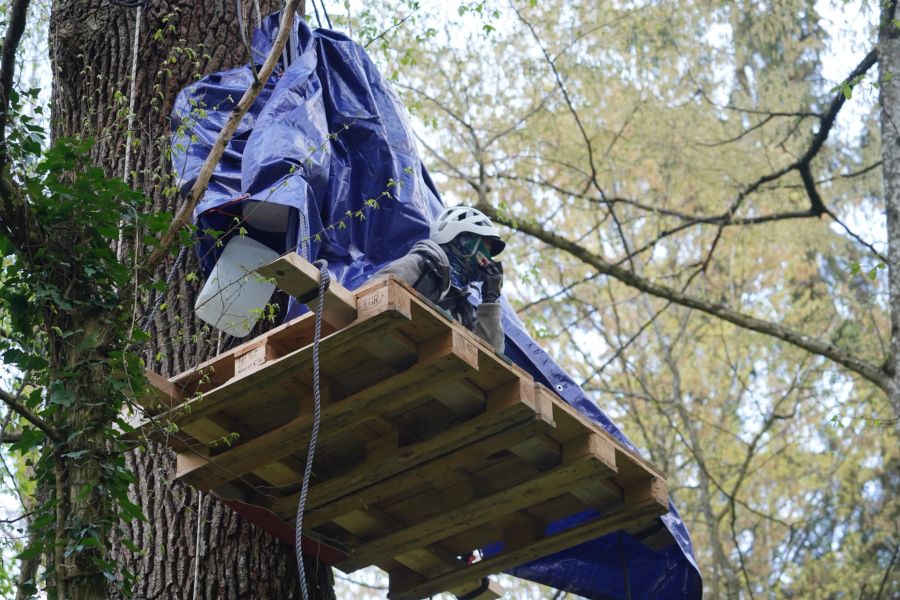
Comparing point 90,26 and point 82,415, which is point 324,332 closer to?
point 82,415

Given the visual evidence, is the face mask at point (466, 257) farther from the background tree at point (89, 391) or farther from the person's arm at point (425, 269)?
the background tree at point (89, 391)


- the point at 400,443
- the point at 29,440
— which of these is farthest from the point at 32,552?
the point at 400,443

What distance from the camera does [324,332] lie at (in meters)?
3.99

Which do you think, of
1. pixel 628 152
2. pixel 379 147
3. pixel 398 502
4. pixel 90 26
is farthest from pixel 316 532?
pixel 628 152

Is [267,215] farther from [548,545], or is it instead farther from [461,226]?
[548,545]

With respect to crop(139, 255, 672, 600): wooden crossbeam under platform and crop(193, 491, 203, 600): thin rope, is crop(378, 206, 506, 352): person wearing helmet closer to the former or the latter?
crop(139, 255, 672, 600): wooden crossbeam under platform

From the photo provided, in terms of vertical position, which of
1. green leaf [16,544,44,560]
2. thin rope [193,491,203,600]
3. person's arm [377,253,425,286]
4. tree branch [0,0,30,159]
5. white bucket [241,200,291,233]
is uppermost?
tree branch [0,0,30,159]

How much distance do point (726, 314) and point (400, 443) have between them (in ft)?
17.5

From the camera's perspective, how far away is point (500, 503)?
16.1 ft

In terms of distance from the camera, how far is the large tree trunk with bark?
4875 mm

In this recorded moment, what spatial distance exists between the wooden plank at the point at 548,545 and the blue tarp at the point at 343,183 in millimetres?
354

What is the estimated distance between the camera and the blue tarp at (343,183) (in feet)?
16.0

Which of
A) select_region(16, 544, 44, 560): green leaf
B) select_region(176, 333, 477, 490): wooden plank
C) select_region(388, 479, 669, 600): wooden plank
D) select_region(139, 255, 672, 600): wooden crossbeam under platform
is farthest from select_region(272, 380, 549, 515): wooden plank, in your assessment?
select_region(16, 544, 44, 560): green leaf

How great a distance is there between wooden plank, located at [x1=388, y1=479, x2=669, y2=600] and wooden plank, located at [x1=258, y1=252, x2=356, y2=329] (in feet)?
5.78
